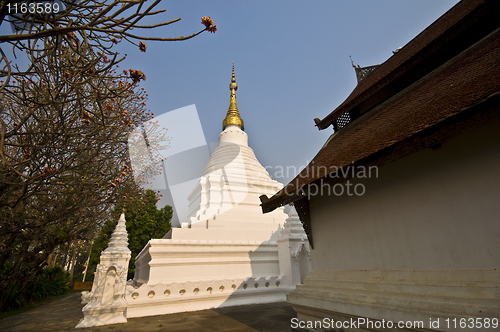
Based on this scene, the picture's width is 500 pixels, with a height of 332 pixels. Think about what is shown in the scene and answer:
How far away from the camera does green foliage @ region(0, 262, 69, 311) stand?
11.3 metres

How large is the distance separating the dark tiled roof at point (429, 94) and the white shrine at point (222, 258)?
5388 mm

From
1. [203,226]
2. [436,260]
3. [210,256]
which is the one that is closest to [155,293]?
[210,256]

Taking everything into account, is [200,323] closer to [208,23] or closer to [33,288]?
[208,23]

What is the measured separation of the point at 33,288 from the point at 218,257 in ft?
34.4

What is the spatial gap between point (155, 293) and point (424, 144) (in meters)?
8.49

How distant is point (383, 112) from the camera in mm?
5652

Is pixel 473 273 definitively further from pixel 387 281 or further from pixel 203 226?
pixel 203 226

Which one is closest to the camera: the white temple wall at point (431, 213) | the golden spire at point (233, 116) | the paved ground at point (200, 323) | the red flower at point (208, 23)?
the red flower at point (208, 23)

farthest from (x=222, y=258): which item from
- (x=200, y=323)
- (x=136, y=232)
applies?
(x=136, y=232)

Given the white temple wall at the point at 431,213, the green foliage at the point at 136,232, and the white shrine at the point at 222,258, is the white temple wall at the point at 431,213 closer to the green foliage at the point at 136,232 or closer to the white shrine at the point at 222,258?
the white shrine at the point at 222,258

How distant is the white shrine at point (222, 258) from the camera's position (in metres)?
8.83

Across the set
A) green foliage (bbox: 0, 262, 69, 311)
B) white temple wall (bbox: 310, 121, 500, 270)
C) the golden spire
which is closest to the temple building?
white temple wall (bbox: 310, 121, 500, 270)

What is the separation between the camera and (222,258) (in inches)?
431

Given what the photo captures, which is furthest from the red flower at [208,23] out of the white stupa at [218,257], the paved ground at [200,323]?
the white stupa at [218,257]
